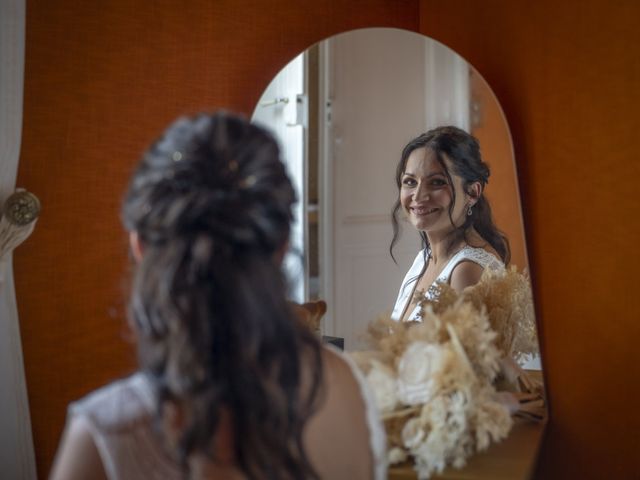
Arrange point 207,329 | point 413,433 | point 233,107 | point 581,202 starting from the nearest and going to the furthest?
point 207,329 < point 413,433 < point 581,202 < point 233,107

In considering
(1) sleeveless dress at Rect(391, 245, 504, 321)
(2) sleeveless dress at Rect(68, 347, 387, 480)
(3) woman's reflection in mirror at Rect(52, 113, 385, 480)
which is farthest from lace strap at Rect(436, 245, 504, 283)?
(2) sleeveless dress at Rect(68, 347, 387, 480)

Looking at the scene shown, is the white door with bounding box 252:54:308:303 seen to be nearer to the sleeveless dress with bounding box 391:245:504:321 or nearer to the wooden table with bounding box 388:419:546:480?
the sleeveless dress with bounding box 391:245:504:321

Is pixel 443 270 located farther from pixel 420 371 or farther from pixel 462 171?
pixel 420 371

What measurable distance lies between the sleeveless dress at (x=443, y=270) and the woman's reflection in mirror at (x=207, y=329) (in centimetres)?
77

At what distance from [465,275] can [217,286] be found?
3.05 ft


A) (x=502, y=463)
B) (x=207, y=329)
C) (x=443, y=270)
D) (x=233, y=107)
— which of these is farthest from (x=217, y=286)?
(x=233, y=107)

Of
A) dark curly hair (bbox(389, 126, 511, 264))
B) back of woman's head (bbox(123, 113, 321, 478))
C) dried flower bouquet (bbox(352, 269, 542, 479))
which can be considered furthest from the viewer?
dark curly hair (bbox(389, 126, 511, 264))

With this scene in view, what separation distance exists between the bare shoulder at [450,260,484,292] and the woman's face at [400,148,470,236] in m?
0.08

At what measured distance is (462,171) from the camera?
168cm

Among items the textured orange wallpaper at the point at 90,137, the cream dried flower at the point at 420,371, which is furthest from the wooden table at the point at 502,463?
the textured orange wallpaper at the point at 90,137

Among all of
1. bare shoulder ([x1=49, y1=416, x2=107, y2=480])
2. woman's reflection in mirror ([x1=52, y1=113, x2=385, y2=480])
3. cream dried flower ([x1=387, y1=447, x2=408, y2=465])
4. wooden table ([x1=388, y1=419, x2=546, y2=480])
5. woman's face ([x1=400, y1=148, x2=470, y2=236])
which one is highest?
woman's face ([x1=400, y1=148, x2=470, y2=236])

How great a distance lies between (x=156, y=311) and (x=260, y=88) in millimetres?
1084

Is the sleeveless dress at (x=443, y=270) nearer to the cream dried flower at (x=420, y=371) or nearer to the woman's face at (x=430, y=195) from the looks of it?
the woman's face at (x=430, y=195)

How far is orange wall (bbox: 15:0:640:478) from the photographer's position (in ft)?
5.22
